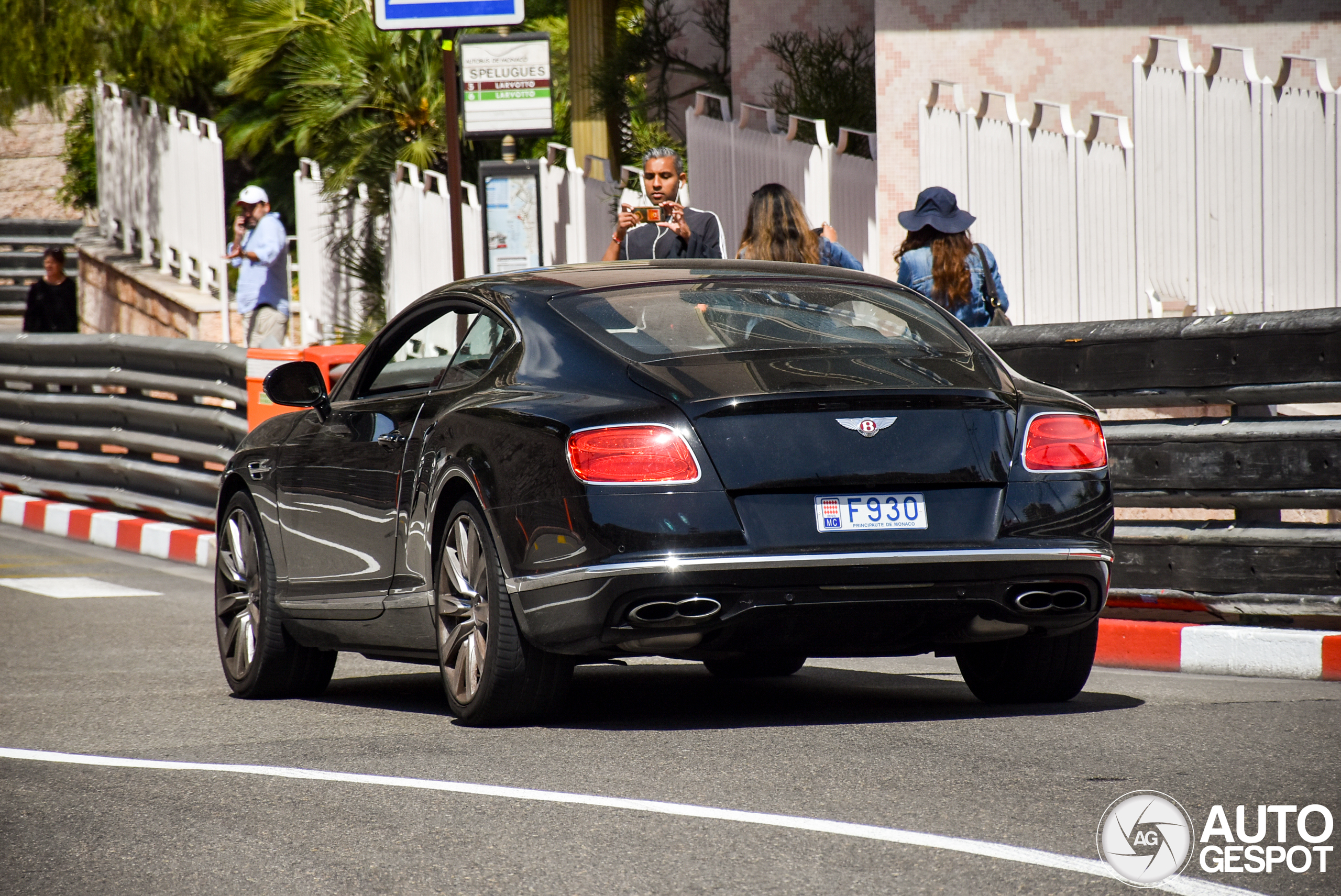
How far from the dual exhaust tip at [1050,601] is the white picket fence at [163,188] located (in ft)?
62.8

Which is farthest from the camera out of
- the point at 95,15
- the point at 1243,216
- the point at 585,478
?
the point at 95,15

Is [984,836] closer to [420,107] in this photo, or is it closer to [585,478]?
[585,478]

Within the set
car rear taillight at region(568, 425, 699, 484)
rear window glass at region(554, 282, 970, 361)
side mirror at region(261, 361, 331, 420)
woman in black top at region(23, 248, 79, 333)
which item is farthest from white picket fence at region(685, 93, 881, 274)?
car rear taillight at region(568, 425, 699, 484)

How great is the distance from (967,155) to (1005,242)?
0.66 meters

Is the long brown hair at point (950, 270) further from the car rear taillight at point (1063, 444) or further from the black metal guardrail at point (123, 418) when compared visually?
the black metal guardrail at point (123, 418)

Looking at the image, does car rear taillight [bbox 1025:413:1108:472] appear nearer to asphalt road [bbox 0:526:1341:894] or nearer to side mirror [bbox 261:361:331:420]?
asphalt road [bbox 0:526:1341:894]

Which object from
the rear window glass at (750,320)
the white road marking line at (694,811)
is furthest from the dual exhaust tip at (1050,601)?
the white road marking line at (694,811)

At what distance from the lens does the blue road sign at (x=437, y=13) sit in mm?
11789

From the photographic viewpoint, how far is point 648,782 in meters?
5.05

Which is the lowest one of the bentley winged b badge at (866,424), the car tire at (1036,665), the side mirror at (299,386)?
the car tire at (1036,665)

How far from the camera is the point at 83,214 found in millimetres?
38375

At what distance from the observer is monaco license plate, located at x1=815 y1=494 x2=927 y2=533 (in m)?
5.60

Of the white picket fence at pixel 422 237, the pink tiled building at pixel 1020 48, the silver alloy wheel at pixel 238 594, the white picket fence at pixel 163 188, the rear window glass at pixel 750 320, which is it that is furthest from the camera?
the white picket fence at pixel 163 188

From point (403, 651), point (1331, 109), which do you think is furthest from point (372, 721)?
point (1331, 109)
